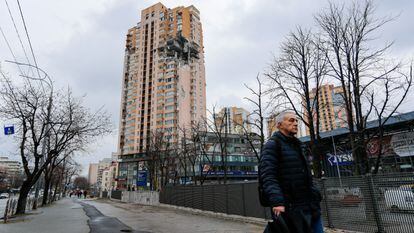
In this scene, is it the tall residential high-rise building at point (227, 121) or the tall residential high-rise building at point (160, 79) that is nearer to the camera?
the tall residential high-rise building at point (227, 121)

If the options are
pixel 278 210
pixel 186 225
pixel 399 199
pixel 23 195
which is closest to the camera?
pixel 278 210

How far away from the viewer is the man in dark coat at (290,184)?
2.67 m

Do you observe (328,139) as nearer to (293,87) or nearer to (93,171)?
(293,87)

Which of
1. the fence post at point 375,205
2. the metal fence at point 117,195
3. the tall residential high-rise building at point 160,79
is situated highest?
the tall residential high-rise building at point 160,79

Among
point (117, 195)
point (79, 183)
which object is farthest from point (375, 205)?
point (79, 183)

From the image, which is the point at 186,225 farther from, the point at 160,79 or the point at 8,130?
the point at 160,79

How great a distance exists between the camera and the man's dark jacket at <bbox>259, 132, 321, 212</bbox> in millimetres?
2752

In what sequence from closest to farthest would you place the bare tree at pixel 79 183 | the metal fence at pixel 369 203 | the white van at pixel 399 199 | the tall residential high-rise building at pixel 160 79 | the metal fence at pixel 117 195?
the white van at pixel 399 199 < the metal fence at pixel 369 203 < the metal fence at pixel 117 195 < the tall residential high-rise building at pixel 160 79 < the bare tree at pixel 79 183

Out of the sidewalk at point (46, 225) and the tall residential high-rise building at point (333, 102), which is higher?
the tall residential high-rise building at point (333, 102)

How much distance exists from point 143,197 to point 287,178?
115 feet

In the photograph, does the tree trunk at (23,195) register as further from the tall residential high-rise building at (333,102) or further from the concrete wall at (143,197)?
the tall residential high-rise building at (333,102)

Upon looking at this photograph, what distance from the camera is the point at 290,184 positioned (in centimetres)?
283

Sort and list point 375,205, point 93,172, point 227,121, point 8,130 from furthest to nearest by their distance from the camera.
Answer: point 93,172 < point 227,121 < point 8,130 < point 375,205

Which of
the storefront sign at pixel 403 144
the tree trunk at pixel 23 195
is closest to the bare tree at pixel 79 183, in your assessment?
the tree trunk at pixel 23 195
